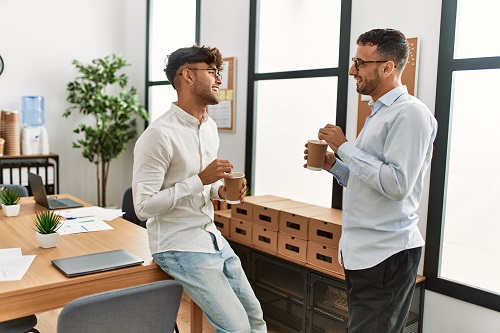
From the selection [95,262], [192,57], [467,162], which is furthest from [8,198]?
[467,162]

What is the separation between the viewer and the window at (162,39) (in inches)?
193

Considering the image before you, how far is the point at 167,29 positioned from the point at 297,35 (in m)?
2.07

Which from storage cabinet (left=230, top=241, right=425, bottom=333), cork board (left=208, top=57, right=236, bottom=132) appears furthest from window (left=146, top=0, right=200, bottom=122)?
storage cabinet (left=230, top=241, right=425, bottom=333)

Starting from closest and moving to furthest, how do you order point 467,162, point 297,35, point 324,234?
1. point 467,162
2. point 324,234
3. point 297,35

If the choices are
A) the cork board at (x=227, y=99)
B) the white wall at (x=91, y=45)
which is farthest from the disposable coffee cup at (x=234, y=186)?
the cork board at (x=227, y=99)

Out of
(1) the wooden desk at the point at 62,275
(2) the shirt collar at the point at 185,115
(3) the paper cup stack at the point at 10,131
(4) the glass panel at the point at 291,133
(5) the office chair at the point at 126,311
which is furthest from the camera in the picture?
(3) the paper cup stack at the point at 10,131

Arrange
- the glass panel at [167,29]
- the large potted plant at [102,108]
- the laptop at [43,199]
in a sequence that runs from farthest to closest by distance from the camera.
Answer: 1. the large potted plant at [102,108]
2. the glass panel at [167,29]
3. the laptop at [43,199]

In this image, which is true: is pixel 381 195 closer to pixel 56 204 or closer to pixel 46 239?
pixel 46 239

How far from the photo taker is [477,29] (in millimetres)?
2568

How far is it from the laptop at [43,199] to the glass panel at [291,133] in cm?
151

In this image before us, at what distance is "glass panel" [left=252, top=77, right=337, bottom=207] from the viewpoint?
11.2ft

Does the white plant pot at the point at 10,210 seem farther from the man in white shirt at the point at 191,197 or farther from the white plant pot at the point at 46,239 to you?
the man in white shirt at the point at 191,197

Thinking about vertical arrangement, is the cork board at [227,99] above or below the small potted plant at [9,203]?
above

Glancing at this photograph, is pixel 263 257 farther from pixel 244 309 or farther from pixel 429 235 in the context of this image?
pixel 244 309
